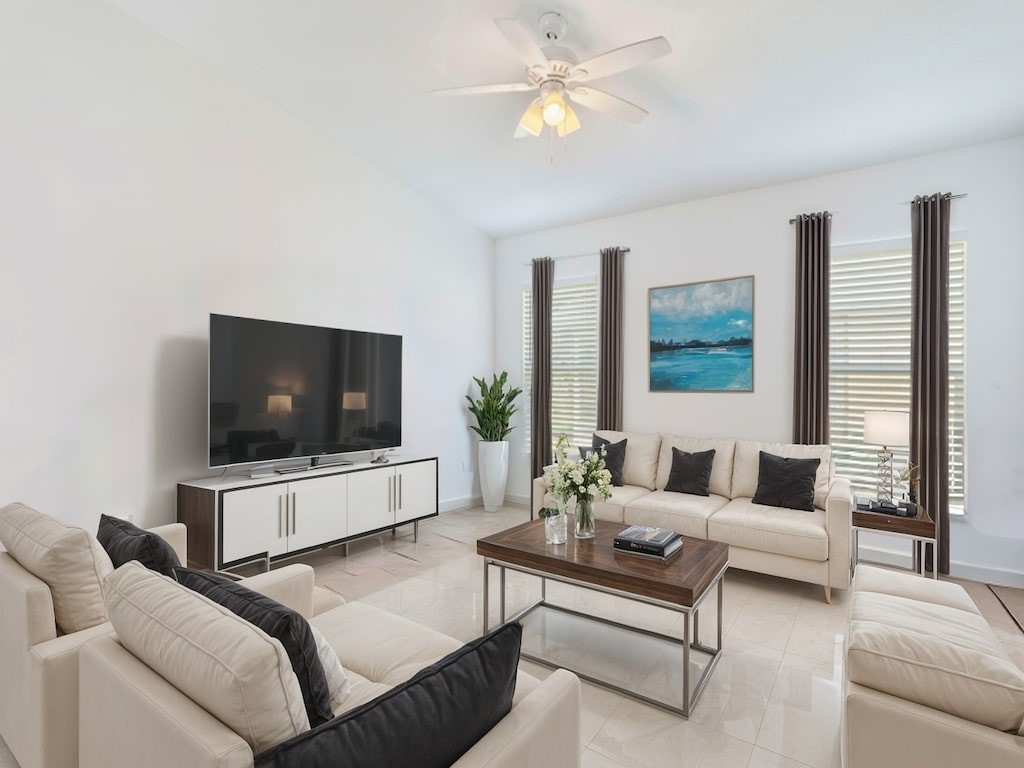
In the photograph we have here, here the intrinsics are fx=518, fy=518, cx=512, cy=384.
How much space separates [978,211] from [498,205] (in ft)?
12.7

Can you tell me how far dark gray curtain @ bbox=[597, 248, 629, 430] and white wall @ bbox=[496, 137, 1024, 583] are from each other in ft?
0.31

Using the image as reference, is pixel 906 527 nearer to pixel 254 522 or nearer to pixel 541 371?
pixel 541 371

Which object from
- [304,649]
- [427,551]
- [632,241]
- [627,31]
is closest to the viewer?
[304,649]

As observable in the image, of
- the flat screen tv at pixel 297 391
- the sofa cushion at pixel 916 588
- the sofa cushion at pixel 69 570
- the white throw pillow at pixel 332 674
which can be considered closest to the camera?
the white throw pillow at pixel 332 674

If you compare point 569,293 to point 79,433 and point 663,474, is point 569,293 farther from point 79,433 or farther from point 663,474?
point 79,433

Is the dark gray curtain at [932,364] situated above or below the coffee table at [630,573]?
above

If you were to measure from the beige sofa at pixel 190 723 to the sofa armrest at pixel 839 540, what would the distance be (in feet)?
8.70

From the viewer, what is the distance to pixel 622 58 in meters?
2.48

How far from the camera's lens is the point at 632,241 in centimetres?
527

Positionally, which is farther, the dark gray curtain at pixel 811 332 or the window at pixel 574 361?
the window at pixel 574 361

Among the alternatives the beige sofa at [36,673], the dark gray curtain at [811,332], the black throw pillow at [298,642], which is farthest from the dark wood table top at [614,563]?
the dark gray curtain at [811,332]

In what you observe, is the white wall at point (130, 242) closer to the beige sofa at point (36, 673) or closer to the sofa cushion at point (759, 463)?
the beige sofa at point (36, 673)

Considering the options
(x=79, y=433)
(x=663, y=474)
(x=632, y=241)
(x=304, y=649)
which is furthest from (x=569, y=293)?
(x=304, y=649)

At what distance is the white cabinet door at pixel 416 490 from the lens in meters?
4.42
